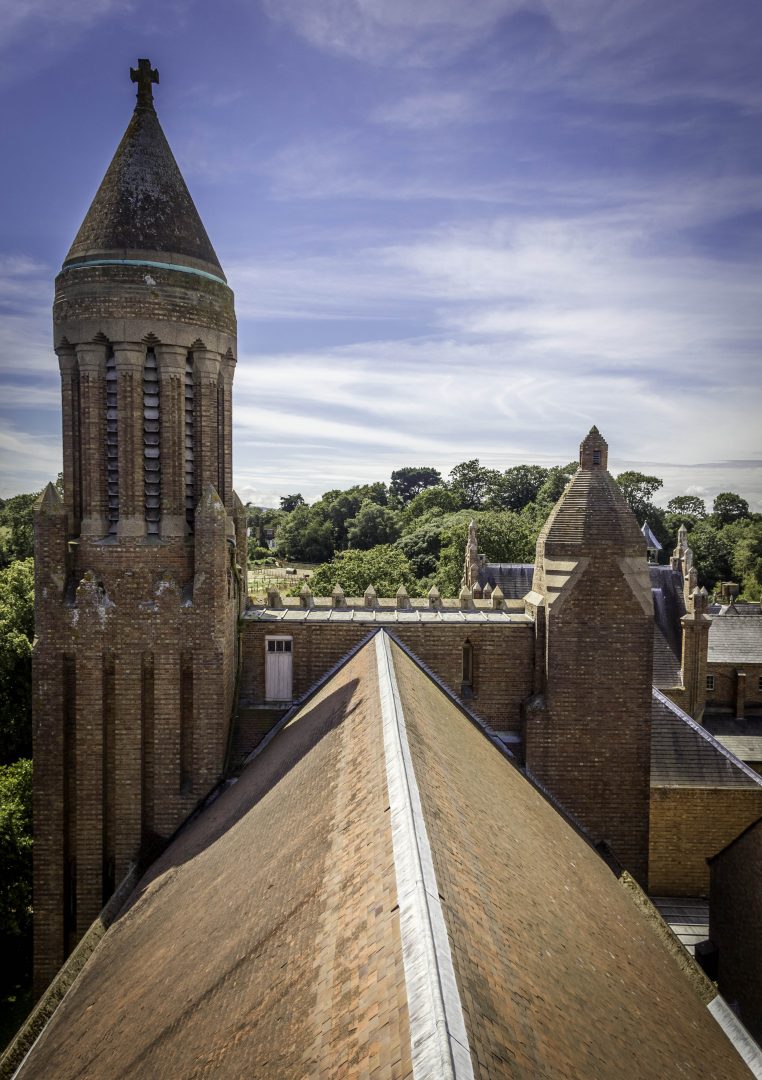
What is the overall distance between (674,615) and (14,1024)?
98.6ft

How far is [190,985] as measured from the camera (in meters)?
7.00

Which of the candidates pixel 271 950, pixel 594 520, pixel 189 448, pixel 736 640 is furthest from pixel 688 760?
pixel 736 640

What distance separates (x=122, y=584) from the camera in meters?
14.2

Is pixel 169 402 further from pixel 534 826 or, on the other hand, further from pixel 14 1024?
pixel 14 1024

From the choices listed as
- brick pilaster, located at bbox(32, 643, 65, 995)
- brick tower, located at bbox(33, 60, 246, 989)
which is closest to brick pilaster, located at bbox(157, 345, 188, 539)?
brick tower, located at bbox(33, 60, 246, 989)

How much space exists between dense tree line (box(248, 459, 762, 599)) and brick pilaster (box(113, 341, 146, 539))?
3150 centimetres

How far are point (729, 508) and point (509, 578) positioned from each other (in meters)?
84.0

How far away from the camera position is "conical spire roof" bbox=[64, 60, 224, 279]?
1404 centimetres

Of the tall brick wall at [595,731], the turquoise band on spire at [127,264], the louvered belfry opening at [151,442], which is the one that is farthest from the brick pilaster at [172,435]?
the tall brick wall at [595,731]

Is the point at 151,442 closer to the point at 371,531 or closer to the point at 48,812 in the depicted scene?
the point at 48,812

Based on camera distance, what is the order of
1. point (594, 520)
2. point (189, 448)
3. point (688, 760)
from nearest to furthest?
point (189, 448) < point (594, 520) < point (688, 760)

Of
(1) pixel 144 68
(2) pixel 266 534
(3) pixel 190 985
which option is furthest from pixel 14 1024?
(2) pixel 266 534

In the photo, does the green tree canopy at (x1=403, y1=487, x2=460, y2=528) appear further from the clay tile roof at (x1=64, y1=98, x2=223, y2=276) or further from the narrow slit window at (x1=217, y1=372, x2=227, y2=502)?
the clay tile roof at (x1=64, y1=98, x2=223, y2=276)

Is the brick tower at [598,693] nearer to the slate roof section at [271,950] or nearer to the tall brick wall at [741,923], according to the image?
the tall brick wall at [741,923]
